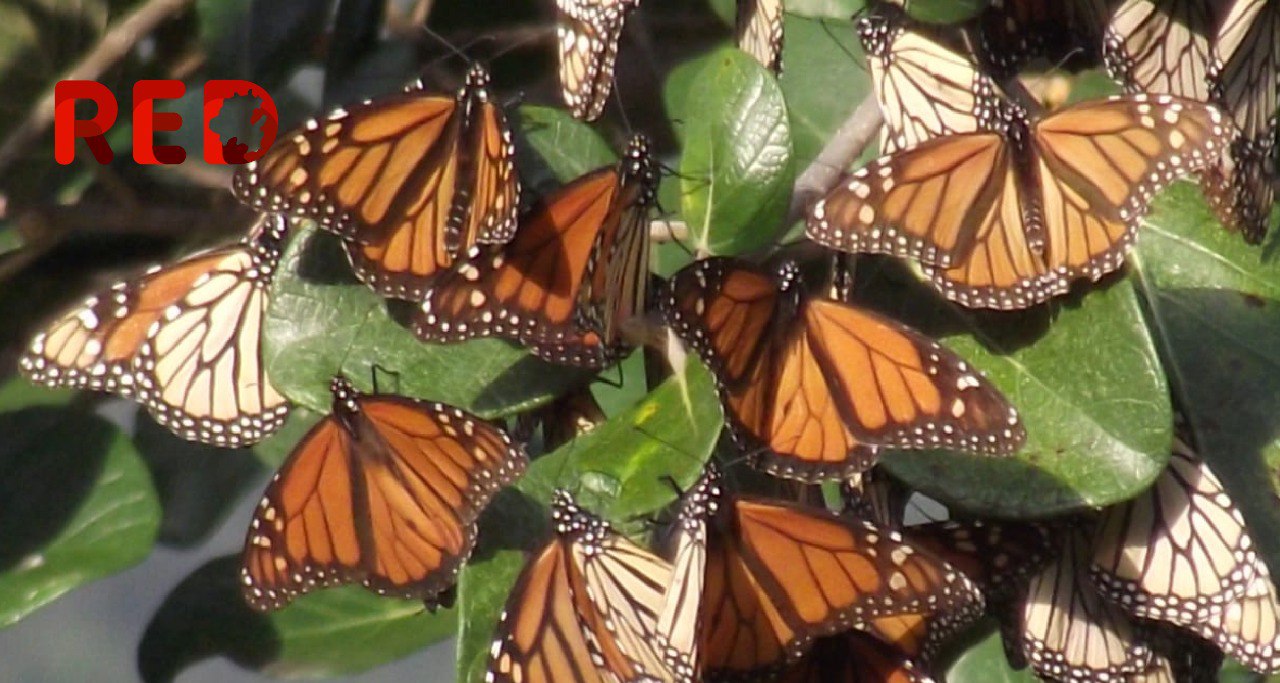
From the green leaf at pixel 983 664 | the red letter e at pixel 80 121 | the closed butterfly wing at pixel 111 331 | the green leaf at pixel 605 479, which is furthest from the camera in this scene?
the red letter e at pixel 80 121

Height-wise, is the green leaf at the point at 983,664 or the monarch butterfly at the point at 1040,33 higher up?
the monarch butterfly at the point at 1040,33

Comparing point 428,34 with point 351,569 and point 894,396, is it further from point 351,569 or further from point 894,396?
point 894,396

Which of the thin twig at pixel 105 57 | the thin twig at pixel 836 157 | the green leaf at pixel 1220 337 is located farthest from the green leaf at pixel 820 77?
the thin twig at pixel 105 57

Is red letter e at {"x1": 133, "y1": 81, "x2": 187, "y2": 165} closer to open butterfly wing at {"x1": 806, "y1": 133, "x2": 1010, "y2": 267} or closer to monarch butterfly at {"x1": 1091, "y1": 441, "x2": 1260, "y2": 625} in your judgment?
open butterfly wing at {"x1": 806, "y1": 133, "x2": 1010, "y2": 267}

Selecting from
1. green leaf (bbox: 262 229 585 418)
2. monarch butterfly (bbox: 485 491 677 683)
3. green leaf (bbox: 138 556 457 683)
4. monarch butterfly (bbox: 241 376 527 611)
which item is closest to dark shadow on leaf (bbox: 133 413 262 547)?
green leaf (bbox: 138 556 457 683)

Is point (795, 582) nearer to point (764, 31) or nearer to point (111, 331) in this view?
point (764, 31)

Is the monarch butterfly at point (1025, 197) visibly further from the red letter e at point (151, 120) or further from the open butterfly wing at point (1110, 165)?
the red letter e at point (151, 120)
